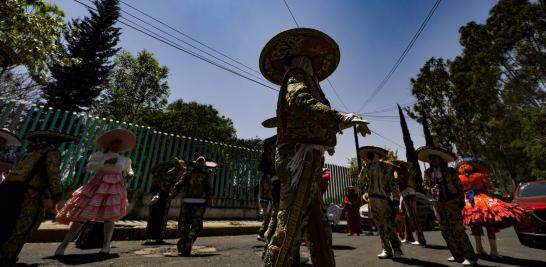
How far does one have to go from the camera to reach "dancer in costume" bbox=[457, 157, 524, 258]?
4773 millimetres

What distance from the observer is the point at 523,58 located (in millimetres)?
16188

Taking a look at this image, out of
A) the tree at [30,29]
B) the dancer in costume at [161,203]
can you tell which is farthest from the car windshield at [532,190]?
the tree at [30,29]

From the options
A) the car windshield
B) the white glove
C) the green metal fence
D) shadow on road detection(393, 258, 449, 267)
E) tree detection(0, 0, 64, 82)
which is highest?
tree detection(0, 0, 64, 82)

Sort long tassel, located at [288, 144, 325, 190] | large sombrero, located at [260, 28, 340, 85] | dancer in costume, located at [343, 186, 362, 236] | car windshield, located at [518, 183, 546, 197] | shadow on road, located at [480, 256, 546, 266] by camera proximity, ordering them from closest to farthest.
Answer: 1. long tassel, located at [288, 144, 325, 190]
2. large sombrero, located at [260, 28, 340, 85]
3. shadow on road, located at [480, 256, 546, 266]
4. car windshield, located at [518, 183, 546, 197]
5. dancer in costume, located at [343, 186, 362, 236]

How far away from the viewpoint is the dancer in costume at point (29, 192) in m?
3.20

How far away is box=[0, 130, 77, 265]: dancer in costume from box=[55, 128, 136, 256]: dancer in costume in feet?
2.17

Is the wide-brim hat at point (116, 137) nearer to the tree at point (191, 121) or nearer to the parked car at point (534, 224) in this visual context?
the parked car at point (534, 224)

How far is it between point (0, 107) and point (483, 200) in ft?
38.2

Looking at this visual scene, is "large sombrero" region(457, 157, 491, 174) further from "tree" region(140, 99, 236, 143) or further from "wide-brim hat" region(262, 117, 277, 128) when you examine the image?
"tree" region(140, 99, 236, 143)

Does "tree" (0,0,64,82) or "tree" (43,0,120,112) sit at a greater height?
"tree" (43,0,120,112)

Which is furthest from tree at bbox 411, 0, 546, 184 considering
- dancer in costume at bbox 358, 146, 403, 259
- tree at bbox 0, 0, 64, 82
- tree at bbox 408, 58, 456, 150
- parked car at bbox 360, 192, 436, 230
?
tree at bbox 0, 0, 64, 82

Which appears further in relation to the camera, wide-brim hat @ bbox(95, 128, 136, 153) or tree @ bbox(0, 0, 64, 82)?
tree @ bbox(0, 0, 64, 82)

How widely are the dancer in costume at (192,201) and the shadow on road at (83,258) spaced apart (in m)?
1.03

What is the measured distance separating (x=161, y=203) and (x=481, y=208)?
6.70m
